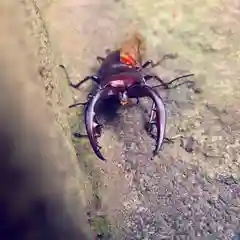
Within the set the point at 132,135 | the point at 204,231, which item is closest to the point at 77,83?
the point at 132,135

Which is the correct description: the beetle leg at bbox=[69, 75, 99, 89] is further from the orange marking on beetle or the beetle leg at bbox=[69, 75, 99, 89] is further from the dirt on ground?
the orange marking on beetle

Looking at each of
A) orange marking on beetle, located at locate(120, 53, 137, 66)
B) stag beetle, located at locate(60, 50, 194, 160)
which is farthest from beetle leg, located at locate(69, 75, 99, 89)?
orange marking on beetle, located at locate(120, 53, 137, 66)

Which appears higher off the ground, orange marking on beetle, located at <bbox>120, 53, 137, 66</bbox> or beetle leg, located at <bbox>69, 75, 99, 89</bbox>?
orange marking on beetle, located at <bbox>120, 53, 137, 66</bbox>

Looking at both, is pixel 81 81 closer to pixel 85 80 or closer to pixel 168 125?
pixel 85 80

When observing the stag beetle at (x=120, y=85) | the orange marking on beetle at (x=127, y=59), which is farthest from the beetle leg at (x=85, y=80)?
the orange marking on beetle at (x=127, y=59)

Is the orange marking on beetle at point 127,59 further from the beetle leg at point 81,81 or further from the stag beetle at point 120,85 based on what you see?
the beetle leg at point 81,81

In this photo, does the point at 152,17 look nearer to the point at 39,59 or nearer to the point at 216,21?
the point at 216,21
